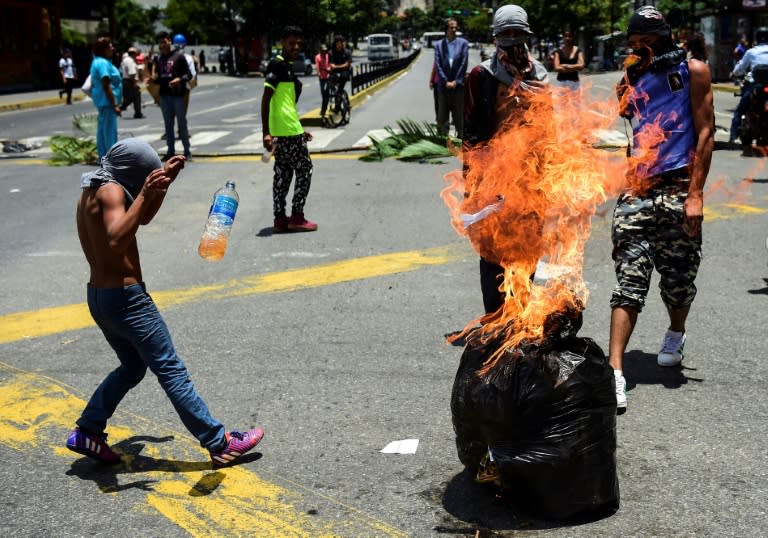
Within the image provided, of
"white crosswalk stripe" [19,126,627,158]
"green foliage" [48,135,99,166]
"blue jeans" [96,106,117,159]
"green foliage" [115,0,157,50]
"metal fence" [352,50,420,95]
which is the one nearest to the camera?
"blue jeans" [96,106,117,159]

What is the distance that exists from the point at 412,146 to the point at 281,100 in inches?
221

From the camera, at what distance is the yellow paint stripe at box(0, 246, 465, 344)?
6.47 meters

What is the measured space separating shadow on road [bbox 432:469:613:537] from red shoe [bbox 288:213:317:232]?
5.80 meters

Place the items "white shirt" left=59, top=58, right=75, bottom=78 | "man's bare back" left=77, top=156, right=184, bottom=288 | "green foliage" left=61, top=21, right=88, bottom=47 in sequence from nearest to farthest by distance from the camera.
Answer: "man's bare back" left=77, top=156, right=184, bottom=288
"white shirt" left=59, top=58, right=75, bottom=78
"green foliage" left=61, top=21, right=88, bottom=47

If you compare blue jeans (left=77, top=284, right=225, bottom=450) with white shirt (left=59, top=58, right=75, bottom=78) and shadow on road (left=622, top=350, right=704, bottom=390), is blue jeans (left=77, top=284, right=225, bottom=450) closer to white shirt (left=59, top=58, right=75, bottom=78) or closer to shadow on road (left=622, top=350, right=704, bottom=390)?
shadow on road (left=622, top=350, right=704, bottom=390)

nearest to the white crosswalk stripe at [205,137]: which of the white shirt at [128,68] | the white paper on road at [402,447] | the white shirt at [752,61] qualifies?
the white shirt at [128,68]

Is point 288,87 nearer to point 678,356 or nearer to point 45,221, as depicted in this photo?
point 45,221

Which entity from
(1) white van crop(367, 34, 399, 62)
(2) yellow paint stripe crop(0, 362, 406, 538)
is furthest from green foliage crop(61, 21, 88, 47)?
(2) yellow paint stripe crop(0, 362, 406, 538)

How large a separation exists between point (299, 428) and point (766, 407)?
2317 mm

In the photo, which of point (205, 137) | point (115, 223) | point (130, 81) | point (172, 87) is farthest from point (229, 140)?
point (115, 223)

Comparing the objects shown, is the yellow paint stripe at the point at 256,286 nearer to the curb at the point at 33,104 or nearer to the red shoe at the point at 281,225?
the red shoe at the point at 281,225

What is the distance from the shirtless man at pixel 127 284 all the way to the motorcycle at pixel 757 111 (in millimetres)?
11470

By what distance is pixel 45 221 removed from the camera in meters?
10.5

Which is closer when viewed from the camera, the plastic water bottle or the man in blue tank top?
the plastic water bottle
